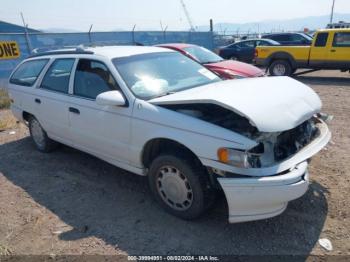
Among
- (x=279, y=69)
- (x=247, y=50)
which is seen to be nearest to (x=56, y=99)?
(x=279, y=69)

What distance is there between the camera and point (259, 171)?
286 centimetres

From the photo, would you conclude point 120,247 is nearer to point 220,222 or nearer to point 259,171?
point 220,222

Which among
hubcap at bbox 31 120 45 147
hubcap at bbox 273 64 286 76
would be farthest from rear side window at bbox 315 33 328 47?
hubcap at bbox 31 120 45 147

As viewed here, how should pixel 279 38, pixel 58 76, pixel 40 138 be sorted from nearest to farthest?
pixel 58 76 → pixel 40 138 → pixel 279 38

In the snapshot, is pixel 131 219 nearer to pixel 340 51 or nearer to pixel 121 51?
pixel 121 51

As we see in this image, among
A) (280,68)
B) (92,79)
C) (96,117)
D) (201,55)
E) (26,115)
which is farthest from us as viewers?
(280,68)

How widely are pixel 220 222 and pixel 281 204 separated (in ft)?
2.45

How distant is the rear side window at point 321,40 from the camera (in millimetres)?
12023

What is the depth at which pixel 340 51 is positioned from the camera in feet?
38.4

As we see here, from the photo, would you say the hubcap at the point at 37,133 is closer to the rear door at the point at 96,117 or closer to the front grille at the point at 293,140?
the rear door at the point at 96,117

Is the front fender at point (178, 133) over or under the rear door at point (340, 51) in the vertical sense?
over

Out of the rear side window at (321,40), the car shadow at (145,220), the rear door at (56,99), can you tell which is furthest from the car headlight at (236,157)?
the rear side window at (321,40)

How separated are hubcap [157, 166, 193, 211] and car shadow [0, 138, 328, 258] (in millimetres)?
184

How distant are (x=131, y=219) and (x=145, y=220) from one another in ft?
0.52
